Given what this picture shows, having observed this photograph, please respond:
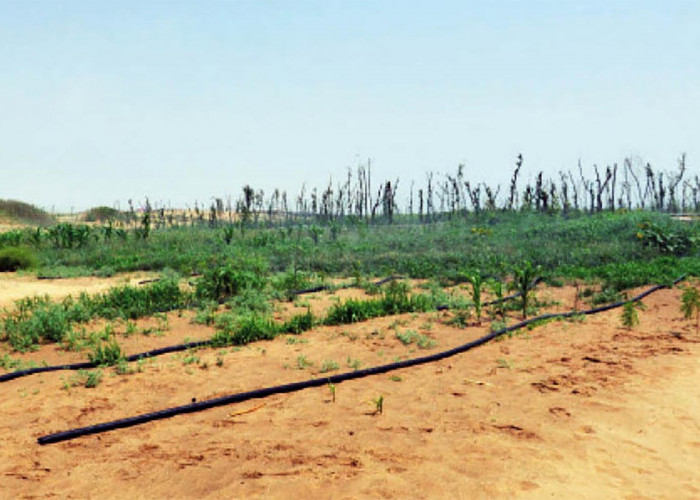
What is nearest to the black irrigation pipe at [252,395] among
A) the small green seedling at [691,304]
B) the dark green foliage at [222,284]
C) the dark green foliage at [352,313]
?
the dark green foliage at [352,313]

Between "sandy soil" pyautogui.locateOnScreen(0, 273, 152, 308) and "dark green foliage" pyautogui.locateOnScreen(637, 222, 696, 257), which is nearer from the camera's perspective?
"sandy soil" pyautogui.locateOnScreen(0, 273, 152, 308)

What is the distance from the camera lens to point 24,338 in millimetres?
6141

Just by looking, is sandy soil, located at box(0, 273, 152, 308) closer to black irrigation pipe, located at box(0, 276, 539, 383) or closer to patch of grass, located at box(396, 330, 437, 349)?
black irrigation pipe, located at box(0, 276, 539, 383)

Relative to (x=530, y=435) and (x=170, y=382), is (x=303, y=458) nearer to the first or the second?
(x=530, y=435)

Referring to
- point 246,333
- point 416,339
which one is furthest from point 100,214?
point 416,339

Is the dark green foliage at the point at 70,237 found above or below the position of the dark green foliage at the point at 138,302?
above

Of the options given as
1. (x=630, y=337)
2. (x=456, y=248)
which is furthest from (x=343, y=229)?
(x=630, y=337)

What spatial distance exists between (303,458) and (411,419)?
980 millimetres

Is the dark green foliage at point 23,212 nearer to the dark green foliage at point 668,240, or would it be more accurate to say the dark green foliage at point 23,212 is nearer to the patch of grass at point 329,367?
the dark green foliage at point 668,240

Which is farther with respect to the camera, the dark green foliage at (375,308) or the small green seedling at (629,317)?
the dark green foliage at (375,308)

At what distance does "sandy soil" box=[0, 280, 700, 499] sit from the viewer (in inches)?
114

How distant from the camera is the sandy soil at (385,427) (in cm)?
290

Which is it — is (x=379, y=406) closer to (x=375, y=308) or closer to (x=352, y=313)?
(x=352, y=313)

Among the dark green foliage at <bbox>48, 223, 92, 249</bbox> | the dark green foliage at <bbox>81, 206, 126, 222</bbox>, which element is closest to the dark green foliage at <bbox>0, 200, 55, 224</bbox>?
the dark green foliage at <bbox>81, 206, 126, 222</bbox>
